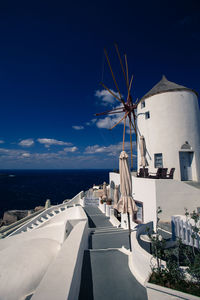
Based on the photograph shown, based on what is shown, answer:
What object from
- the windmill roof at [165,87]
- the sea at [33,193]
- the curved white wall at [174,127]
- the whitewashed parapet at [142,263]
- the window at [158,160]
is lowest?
the sea at [33,193]

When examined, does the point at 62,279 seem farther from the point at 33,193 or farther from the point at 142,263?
the point at 33,193

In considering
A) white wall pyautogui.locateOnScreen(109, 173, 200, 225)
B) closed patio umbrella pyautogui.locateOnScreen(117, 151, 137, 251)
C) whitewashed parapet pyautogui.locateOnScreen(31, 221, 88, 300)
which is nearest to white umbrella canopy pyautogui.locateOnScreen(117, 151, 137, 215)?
closed patio umbrella pyautogui.locateOnScreen(117, 151, 137, 251)

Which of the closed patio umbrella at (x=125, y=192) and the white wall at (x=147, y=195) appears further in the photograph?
the white wall at (x=147, y=195)

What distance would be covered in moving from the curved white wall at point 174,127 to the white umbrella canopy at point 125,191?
7.97m

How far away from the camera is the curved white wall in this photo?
43.8ft

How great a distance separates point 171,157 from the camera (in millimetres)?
13359

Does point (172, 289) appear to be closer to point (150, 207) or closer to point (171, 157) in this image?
point (150, 207)

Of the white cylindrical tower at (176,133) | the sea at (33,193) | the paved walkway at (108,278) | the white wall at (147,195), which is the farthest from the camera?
the sea at (33,193)

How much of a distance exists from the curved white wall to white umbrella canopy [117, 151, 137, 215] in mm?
7968

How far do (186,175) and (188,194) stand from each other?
4.31 metres

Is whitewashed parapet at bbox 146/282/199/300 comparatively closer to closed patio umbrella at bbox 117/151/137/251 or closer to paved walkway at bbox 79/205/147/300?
paved walkway at bbox 79/205/147/300

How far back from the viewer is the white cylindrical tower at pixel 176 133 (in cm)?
1334

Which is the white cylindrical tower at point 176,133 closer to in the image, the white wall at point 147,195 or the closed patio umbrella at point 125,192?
the white wall at point 147,195

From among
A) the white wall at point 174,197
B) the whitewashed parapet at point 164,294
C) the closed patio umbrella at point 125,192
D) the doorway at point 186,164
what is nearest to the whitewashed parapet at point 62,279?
the whitewashed parapet at point 164,294
